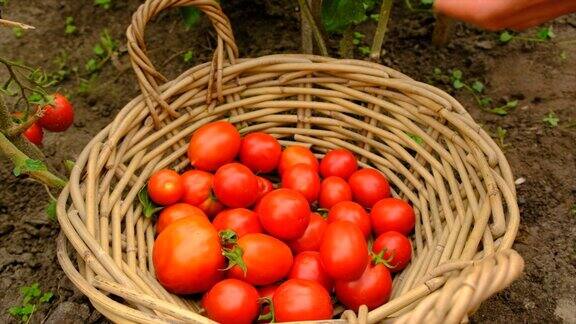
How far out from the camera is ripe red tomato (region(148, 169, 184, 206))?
53.6 inches

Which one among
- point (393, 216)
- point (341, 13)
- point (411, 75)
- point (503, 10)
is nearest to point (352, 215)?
point (393, 216)

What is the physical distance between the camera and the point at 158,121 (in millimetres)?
1447

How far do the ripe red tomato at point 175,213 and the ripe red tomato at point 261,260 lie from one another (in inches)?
6.2

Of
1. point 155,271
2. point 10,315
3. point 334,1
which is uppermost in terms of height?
point 334,1

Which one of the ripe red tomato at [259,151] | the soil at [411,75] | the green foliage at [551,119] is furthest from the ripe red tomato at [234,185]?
the green foliage at [551,119]

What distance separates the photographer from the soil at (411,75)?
151 cm

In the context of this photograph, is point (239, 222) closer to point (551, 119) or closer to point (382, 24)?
point (382, 24)

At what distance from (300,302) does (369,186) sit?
429 mm

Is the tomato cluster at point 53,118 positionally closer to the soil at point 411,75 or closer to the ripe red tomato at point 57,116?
the ripe red tomato at point 57,116

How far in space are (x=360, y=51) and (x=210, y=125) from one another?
0.89 m

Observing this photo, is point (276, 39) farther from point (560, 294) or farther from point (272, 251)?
point (560, 294)

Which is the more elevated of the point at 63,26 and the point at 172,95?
the point at 172,95

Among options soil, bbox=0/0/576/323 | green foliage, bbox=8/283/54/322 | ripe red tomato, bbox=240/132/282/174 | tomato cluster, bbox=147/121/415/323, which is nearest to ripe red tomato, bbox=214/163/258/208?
tomato cluster, bbox=147/121/415/323

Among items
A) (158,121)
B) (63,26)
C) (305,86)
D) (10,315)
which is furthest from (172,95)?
(63,26)
